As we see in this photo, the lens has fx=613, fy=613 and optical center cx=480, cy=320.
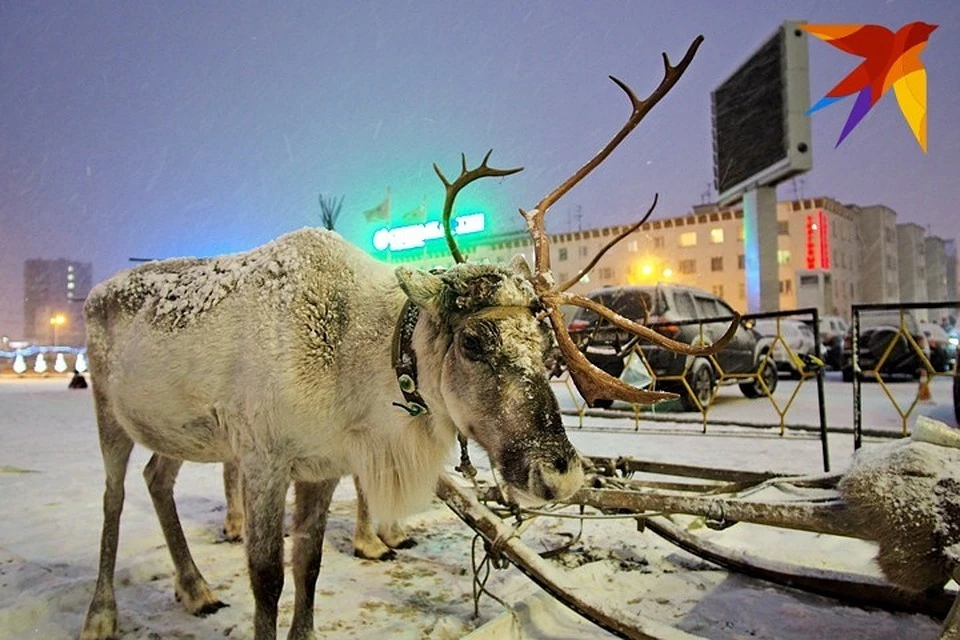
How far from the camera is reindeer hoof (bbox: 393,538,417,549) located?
4.30 metres

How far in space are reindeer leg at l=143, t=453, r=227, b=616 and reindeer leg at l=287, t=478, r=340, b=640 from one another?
0.69 m

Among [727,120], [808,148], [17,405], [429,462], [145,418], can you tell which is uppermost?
[727,120]

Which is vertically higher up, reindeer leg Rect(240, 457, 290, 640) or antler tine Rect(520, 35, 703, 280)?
antler tine Rect(520, 35, 703, 280)

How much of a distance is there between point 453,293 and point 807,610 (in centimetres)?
243

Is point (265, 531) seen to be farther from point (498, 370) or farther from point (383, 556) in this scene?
point (383, 556)

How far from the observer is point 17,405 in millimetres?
14211

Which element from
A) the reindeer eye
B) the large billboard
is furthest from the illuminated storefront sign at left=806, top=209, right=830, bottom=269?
the reindeer eye

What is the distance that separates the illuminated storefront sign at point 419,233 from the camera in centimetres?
3241

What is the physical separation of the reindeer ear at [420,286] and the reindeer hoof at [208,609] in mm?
2176

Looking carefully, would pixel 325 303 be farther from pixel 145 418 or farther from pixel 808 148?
pixel 808 148

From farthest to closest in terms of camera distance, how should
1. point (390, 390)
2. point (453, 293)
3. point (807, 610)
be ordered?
point (807, 610)
point (390, 390)
point (453, 293)

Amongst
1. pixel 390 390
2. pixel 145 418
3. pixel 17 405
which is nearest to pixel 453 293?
pixel 390 390

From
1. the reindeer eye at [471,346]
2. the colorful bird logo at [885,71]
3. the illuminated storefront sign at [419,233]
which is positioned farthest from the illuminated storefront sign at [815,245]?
the reindeer eye at [471,346]

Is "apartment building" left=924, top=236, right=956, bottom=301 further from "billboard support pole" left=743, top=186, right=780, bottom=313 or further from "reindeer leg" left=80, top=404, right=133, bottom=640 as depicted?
"reindeer leg" left=80, top=404, right=133, bottom=640
